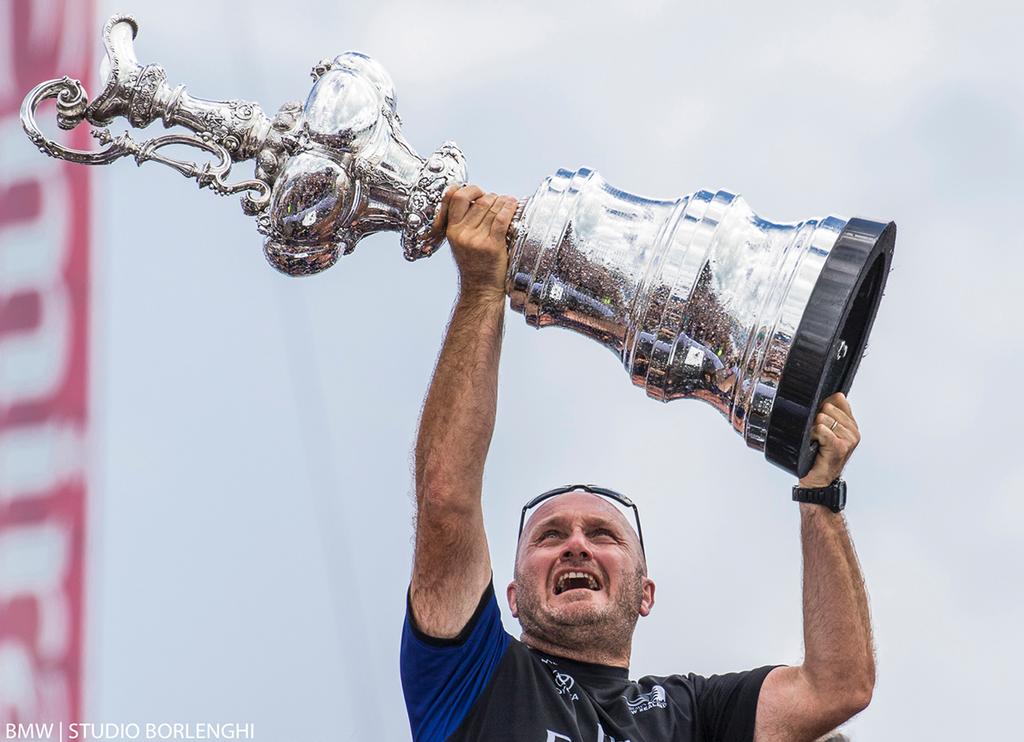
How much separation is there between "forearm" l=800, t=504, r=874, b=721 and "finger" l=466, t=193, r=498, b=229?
1196 millimetres

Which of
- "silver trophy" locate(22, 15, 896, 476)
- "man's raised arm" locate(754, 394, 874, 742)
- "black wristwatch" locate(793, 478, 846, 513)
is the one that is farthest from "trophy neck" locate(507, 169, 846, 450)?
"man's raised arm" locate(754, 394, 874, 742)

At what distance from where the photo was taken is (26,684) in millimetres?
5918

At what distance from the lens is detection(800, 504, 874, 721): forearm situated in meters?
4.71

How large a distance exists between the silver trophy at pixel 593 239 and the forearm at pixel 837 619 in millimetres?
465

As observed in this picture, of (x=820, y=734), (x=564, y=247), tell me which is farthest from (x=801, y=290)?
(x=820, y=734)

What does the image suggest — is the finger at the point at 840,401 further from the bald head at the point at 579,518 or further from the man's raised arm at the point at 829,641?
the bald head at the point at 579,518

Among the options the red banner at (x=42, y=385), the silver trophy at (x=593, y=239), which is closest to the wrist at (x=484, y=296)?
the silver trophy at (x=593, y=239)

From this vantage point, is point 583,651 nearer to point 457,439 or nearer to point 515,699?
point 515,699

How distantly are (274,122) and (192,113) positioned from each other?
198 mm

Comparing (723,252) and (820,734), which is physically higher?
(723,252)

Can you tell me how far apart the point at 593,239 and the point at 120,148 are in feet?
3.75

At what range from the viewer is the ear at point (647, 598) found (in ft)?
17.1

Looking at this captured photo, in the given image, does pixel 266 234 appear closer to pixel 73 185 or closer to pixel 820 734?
pixel 820 734

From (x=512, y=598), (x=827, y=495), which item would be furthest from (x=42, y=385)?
(x=827, y=495)
